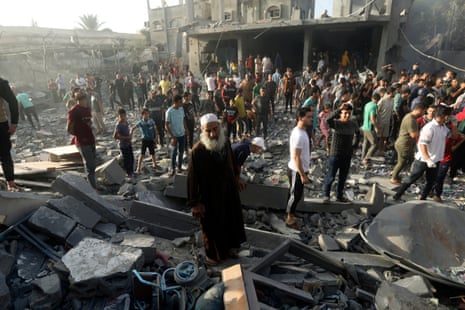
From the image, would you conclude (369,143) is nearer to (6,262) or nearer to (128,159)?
(128,159)

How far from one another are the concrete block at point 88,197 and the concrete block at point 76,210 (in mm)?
162

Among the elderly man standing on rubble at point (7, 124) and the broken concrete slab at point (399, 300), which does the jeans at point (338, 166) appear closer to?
the broken concrete slab at point (399, 300)

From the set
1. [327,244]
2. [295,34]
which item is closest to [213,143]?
[327,244]

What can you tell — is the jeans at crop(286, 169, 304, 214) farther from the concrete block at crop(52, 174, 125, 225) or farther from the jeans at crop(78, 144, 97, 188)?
the jeans at crop(78, 144, 97, 188)

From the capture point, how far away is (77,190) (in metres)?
4.05

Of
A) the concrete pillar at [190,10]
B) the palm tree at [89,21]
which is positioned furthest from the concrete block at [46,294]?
the palm tree at [89,21]

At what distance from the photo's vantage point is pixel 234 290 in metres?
2.38

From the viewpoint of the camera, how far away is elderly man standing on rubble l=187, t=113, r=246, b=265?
10.4 feet

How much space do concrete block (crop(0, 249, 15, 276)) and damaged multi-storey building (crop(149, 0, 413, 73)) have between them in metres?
14.9

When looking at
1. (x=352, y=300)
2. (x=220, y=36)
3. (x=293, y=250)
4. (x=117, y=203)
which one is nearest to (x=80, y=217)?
(x=117, y=203)

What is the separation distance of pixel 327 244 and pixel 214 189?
73.3 inches

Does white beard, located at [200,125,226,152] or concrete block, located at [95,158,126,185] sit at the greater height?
white beard, located at [200,125,226,152]

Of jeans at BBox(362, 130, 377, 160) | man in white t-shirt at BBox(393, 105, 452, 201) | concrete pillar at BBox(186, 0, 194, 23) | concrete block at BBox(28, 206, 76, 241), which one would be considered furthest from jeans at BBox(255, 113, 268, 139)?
concrete pillar at BBox(186, 0, 194, 23)

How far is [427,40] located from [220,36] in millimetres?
12763
